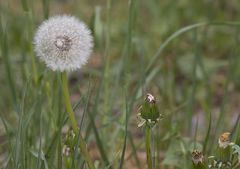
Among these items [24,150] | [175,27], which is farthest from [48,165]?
[175,27]

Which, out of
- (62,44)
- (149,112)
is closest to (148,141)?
(149,112)

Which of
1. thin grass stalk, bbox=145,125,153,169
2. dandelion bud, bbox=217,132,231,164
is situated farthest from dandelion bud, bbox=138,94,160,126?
dandelion bud, bbox=217,132,231,164

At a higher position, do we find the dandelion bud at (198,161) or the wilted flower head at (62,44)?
the wilted flower head at (62,44)

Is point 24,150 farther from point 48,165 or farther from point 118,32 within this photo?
point 118,32

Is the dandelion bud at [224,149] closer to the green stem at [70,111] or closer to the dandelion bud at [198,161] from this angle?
the dandelion bud at [198,161]

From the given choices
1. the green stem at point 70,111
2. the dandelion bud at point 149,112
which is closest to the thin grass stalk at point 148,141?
the dandelion bud at point 149,112

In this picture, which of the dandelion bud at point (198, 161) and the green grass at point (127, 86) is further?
the green grass at point (127, 86)

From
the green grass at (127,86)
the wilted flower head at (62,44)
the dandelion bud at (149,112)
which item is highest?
the wilted flower head at (62,44)
